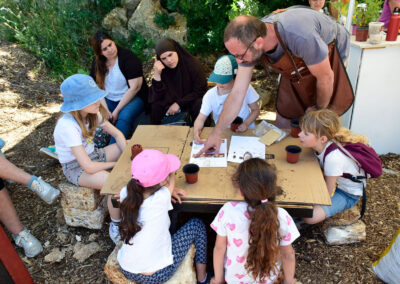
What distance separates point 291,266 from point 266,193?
568 millimetres

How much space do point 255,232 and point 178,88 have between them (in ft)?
8.04

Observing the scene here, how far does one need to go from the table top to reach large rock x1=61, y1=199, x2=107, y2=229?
2.46 feet

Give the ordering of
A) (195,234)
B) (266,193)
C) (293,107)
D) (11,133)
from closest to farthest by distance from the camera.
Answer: (266,193), (195,234), (293,107), (11,133)

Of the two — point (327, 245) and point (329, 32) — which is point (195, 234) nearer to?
point (327, 245)

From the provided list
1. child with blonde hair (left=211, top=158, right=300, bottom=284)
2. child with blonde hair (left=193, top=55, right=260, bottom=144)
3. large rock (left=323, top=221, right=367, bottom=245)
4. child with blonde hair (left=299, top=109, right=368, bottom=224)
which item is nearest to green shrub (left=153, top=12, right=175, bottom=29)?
child with blonde hair (left=193, top=55, right=260, bottom=144)

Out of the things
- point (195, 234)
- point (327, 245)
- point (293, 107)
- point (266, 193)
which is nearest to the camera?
point (266, 193)

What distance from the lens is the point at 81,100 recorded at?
259 centimetres

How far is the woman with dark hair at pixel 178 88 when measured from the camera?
3.80 m

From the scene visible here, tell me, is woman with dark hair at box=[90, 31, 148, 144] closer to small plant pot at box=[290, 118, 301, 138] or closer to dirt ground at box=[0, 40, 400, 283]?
dirt ground at box=[0, 40, 400, 283]

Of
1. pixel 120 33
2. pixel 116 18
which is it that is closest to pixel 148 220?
pixel 120 33

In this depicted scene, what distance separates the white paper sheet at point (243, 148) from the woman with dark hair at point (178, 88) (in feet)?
4.30

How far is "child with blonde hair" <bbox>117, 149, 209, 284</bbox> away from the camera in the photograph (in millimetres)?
1896

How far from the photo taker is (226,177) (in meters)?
2.21

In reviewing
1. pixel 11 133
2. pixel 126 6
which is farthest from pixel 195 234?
pixel 126 6
